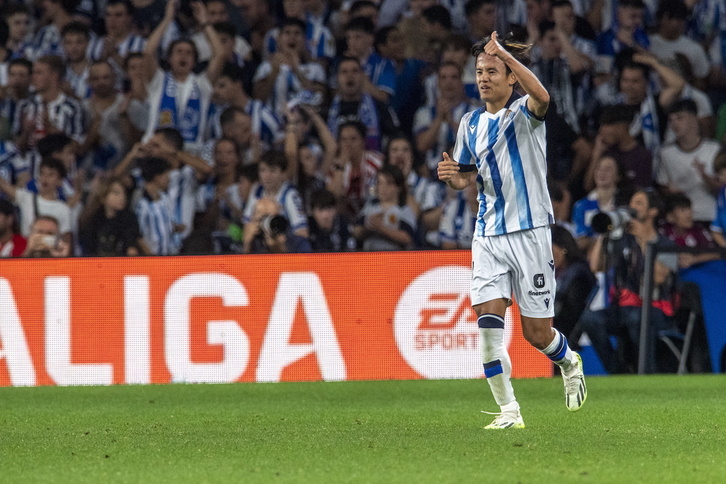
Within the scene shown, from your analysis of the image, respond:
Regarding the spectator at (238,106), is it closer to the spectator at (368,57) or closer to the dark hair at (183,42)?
the dark hair at (183,42)

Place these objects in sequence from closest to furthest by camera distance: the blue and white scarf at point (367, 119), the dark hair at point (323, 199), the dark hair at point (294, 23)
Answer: the dark hair at point (323, 199), the blue and white scarf at point (367, 119), the dark hair at point (294, 23)

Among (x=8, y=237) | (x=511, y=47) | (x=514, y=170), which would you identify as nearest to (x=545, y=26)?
(x=8, y=237)

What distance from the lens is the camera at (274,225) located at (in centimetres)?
1171

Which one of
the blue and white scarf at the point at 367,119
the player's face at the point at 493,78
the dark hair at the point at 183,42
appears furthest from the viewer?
the dark hair at the point at 183,42

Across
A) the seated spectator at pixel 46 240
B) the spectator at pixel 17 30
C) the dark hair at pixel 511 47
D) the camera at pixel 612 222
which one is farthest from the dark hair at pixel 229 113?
the dark hair at pixel 511 47

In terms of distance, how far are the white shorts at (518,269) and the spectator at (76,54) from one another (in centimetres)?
872

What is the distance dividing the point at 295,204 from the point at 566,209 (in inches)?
109

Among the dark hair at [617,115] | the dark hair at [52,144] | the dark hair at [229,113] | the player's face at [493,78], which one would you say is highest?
the player's face at [493,78]

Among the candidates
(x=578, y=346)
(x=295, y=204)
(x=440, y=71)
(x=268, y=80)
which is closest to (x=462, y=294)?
(x=578, y=346)

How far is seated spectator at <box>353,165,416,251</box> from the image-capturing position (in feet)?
39.8

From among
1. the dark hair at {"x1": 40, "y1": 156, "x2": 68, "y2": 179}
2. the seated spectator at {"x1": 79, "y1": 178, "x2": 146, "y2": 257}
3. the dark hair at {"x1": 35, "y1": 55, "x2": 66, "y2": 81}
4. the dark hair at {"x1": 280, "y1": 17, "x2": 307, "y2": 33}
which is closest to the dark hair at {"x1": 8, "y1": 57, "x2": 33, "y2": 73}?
the dark hair at {"x1": 35, "y1": 55, "x2": 66, "y2": 81}

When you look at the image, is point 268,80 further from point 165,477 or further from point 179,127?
point 165,477

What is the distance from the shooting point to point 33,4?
15.7 metres

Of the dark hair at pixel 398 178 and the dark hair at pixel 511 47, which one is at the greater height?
the dark hair at pixel 511 47
